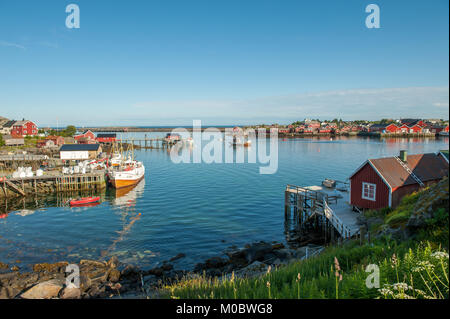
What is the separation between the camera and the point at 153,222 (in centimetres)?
3067

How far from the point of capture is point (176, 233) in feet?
89.1

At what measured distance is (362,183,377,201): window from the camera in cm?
2291

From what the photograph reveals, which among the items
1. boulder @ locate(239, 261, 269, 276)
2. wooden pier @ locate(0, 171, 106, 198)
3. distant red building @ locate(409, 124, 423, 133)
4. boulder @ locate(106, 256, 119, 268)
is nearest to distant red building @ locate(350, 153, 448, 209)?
boulder @ locate(239, 261, 269, 276)

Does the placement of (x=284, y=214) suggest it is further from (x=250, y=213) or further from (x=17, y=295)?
(x=17, y=295)

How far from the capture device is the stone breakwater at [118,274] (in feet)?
53.1

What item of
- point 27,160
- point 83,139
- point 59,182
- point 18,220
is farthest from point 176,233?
point 83,139

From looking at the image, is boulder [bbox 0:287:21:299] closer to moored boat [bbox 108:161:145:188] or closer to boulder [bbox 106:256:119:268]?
boulder [bbox 106:256:119:268]

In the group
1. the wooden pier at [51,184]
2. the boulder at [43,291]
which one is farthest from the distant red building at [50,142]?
the boulder at [43,291]

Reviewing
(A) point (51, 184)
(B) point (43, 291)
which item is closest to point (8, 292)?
(B) point (43, 291)

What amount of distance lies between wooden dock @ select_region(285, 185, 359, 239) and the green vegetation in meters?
9.03

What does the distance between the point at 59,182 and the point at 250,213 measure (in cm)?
3348

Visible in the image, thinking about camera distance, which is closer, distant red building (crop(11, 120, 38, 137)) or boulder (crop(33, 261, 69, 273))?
boulder (crop(33, 261, 69, 273))

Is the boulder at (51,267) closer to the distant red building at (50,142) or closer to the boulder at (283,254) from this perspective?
the boulder at (283,254)

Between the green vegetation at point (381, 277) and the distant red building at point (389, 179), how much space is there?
35.9ft
